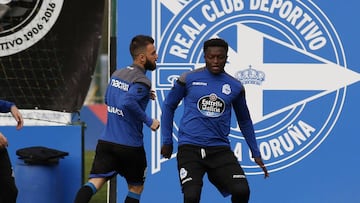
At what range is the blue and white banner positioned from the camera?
1059cm

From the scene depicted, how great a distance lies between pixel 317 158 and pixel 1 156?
3454mm

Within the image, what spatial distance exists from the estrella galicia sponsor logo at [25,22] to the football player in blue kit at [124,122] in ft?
7.23

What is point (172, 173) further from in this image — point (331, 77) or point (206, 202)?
point (331, 77)

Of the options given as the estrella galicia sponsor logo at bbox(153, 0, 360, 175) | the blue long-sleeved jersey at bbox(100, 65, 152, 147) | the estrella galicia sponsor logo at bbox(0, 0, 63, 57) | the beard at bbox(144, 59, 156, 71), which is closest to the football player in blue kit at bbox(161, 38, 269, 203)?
the blue long-sleeved jersey at bbox(100, 65, 152, 147)

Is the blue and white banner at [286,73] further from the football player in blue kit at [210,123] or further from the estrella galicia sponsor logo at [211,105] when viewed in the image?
the estrella galicia sponsor logo at [211,105]

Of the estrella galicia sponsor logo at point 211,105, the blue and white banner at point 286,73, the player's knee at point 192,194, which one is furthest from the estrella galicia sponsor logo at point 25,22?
the player's knee at point 192,194

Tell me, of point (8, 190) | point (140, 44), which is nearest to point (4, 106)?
point (8, 190)

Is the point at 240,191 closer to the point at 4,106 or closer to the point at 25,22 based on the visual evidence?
the point at 4,106

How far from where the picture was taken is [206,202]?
10.8m

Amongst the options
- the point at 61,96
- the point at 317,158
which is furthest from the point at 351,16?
the point at 61,96

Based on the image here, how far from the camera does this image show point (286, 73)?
1064cm

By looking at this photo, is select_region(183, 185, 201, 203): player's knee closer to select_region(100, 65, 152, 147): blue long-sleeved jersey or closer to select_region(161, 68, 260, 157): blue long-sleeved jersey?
select_region(161, 68, 260, 157): blue long-sleeved jersey

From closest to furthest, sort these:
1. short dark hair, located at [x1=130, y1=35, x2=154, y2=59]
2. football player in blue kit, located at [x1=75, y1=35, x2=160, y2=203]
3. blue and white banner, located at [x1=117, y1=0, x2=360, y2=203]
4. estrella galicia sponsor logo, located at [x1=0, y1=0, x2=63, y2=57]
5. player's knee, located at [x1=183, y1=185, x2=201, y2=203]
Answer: player's knee, located at [x1=183, y1=185, x2=201, y2=203] → football player in blue kit, located at [x1=75, y1=35, x2=160, y2=203] → short dark hair, located at [x1=130, y1=35, x2=154, y2=59] → blue and white banner, located at [x1=117, y1=0, x2=360, y2=203] → estrella galicia sponsor logo, located at [x1=0, y1=0, x2=63, y2=57]

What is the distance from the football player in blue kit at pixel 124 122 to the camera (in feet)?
29.7
